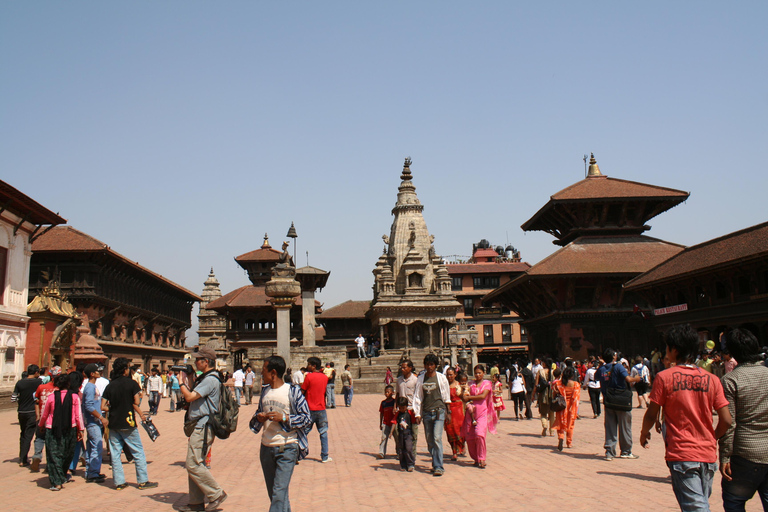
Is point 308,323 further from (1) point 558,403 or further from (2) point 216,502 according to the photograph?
(2) point 216,502

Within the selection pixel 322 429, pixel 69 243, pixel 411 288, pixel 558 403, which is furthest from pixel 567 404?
pixel 411 288

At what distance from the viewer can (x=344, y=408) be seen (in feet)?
71.4

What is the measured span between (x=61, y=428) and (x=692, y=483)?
7.84 metres

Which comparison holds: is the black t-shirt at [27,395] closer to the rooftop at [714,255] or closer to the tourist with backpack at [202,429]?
the tourist with backpack at [202,429]

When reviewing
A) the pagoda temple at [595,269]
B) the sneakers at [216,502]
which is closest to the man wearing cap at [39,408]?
the sneakers at [216,502]

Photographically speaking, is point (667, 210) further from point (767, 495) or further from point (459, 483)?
point (767, 495)

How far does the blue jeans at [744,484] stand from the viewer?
461 centimetres

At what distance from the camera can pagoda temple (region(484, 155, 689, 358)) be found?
32031mm

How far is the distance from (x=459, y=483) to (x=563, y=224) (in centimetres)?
3043

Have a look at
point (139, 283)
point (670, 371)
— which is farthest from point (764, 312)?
point (139, 283)

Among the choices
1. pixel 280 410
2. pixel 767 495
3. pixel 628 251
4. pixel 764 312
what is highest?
pixel 628 251

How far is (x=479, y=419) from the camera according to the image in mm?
9797

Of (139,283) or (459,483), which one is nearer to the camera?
(459,483)

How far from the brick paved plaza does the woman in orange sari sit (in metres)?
0.31
